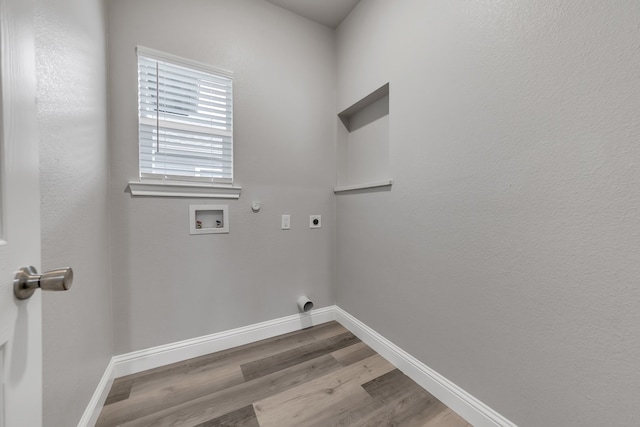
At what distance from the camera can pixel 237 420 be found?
1.15m

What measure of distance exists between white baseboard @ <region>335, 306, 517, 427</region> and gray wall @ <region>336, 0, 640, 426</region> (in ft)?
0.17

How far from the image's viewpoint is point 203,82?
64.2 inches

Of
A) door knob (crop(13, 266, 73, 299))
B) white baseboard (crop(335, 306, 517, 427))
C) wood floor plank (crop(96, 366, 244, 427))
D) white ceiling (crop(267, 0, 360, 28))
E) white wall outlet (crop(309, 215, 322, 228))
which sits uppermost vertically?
white ceiling (crop(267, 0, 360, 28))

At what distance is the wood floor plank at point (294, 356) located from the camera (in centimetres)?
150

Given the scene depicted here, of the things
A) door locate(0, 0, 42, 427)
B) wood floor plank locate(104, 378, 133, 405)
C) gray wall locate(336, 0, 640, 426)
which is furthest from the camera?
wood floor plank locate(104, 378, 133, 405)

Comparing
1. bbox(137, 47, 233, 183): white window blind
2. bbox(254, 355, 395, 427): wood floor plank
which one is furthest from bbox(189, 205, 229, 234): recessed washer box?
bbox(254, 355, 395, 427): wood floor plank

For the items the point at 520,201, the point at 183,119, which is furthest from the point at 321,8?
the point at 520,201

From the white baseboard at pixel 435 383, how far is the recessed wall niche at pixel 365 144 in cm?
111

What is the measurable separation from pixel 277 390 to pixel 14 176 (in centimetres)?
145

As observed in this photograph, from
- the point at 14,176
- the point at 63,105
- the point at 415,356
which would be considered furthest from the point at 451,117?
the point at 63,105

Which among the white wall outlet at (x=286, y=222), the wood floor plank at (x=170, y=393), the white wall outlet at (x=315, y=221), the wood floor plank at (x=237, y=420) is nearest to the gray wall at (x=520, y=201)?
the white wall outlet at (x=315, y=221)

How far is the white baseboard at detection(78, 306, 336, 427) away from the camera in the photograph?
3.97ft

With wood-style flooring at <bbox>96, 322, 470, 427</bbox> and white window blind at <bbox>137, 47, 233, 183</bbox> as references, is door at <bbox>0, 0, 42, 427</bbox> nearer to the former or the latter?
wood-style flooring at <bbox>96, 322, 470, 427</bbox>

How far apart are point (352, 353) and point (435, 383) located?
1.85 feet
